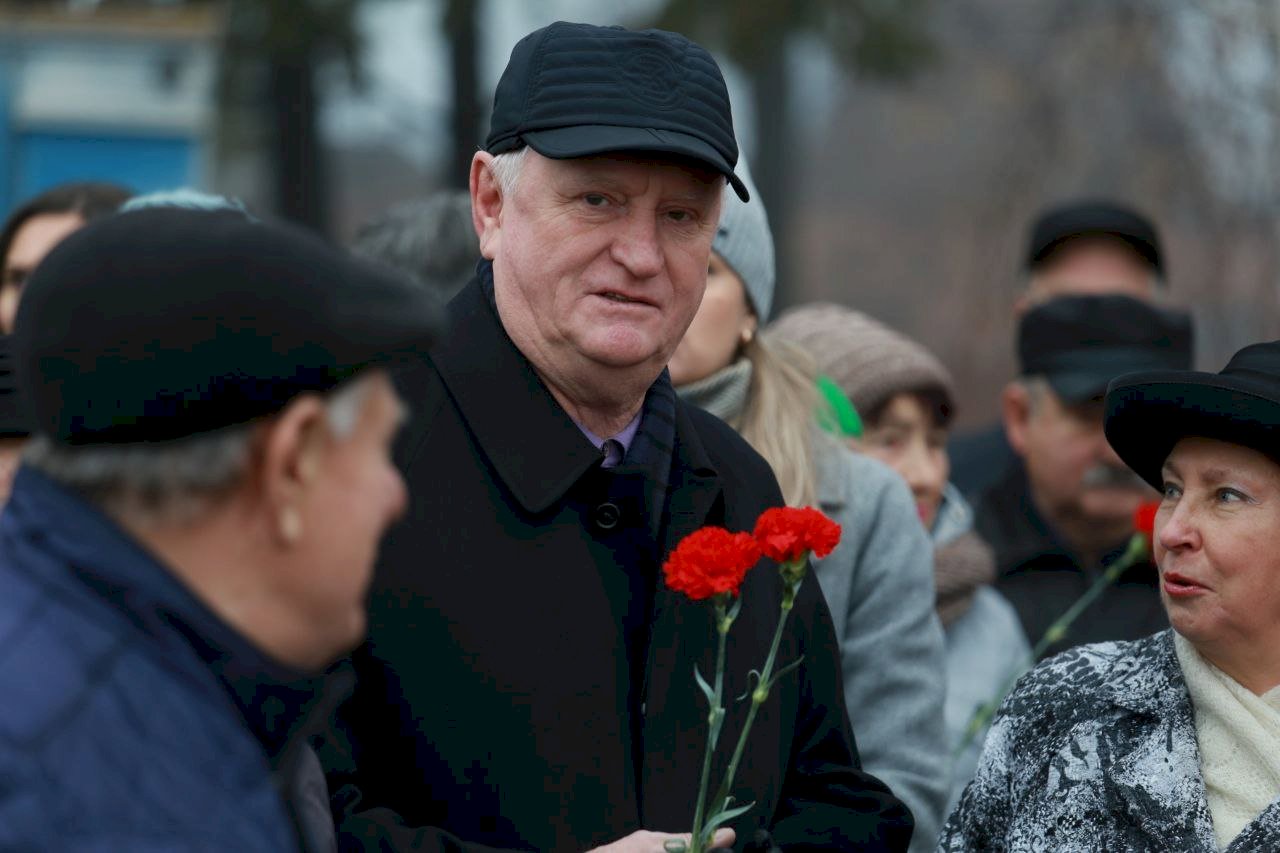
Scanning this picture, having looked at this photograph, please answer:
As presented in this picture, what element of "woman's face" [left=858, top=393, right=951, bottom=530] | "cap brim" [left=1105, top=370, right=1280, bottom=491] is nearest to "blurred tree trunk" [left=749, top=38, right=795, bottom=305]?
"woman's face" [left=858, top=393, right=951, bottom=530]

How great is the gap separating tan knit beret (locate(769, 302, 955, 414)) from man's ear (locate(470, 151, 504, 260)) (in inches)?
65.9

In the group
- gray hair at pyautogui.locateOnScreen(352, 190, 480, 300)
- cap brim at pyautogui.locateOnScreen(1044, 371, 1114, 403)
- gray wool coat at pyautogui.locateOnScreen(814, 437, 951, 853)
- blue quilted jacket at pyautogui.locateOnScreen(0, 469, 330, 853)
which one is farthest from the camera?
cap brim at pyautogui.locateOnScreen(1044, 371, 1114, 403)

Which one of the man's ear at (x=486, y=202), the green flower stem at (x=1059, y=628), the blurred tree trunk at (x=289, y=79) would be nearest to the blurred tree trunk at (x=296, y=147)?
the blurred tree trunk at (x=289, y=79)

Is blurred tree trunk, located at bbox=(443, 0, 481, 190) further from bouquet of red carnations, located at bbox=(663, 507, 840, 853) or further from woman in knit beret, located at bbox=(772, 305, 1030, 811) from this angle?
bouquet of red carnations, located at bbox=(663, 507, 840, 853)

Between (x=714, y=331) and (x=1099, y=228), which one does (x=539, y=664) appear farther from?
(x=1099, y=228)

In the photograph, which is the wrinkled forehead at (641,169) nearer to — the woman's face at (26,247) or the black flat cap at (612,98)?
the black flat cap at (612,98)

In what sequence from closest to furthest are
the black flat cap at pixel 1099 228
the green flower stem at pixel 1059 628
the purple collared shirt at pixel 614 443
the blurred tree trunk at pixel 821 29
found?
the purple collared shirt at pixel 614 443, the green flower stem at pixel 1059 628, the black flat cap at pixel 1099 228, the blurred tree trunk at pixel 821 29

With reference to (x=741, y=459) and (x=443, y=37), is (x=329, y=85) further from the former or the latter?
(x=741, y=459)

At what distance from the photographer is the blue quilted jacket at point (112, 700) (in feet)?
5.24

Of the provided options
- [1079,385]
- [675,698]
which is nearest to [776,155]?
[1079,385]

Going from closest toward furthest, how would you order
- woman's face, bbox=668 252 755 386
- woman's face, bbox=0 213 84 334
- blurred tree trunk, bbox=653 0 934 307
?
woman's face, bbox=668 252 755 386 < woman's face, bbox=0 213 84 334 < blurred tree trunk, bbox=653 0 934 307

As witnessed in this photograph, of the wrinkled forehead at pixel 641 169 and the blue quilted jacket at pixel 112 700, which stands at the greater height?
the wrinkled forehead at pixel 641 169

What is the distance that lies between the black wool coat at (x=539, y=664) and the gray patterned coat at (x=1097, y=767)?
222 millimetres

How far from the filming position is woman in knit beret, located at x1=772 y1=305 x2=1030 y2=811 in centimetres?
422
